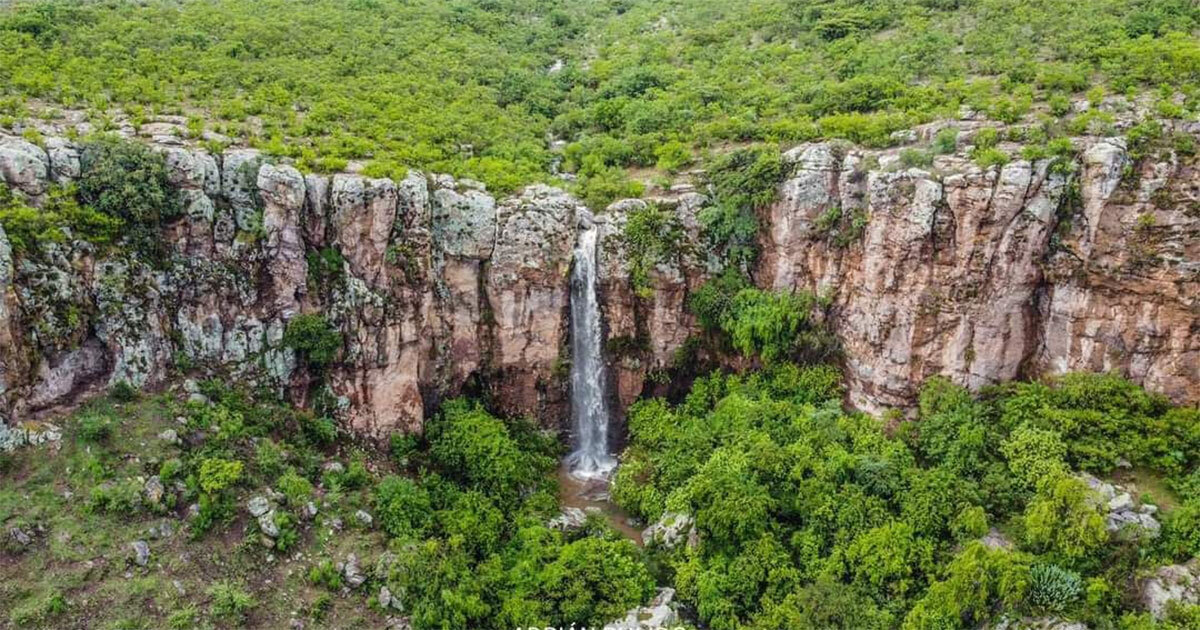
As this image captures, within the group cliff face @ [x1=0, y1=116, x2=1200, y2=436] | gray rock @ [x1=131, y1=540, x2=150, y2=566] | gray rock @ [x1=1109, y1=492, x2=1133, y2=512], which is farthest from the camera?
cliff face @ [x1=0, y1=116, x2=1200, y2=436]

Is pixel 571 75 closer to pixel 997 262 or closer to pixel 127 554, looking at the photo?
pixel 997 262

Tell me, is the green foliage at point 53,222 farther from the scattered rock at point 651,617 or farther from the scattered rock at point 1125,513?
the scattered rock at point 1125,513

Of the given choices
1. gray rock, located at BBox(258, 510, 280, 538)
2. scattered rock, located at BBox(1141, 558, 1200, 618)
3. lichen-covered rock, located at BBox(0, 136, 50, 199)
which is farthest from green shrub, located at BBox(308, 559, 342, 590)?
scattered rock, located at BBox(1141, 558, 1200, 618)

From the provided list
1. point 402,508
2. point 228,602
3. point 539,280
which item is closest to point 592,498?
point 402,508

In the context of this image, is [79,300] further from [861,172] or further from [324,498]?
[861,172]

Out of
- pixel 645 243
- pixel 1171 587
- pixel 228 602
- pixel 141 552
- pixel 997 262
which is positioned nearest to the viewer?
pixel 1171 587

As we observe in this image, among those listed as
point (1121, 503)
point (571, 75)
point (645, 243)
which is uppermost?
point (571, 75)

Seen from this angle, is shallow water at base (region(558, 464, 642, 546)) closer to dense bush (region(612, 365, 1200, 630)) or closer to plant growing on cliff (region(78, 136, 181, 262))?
dense bush (region(612, 365, 1200, 630))
